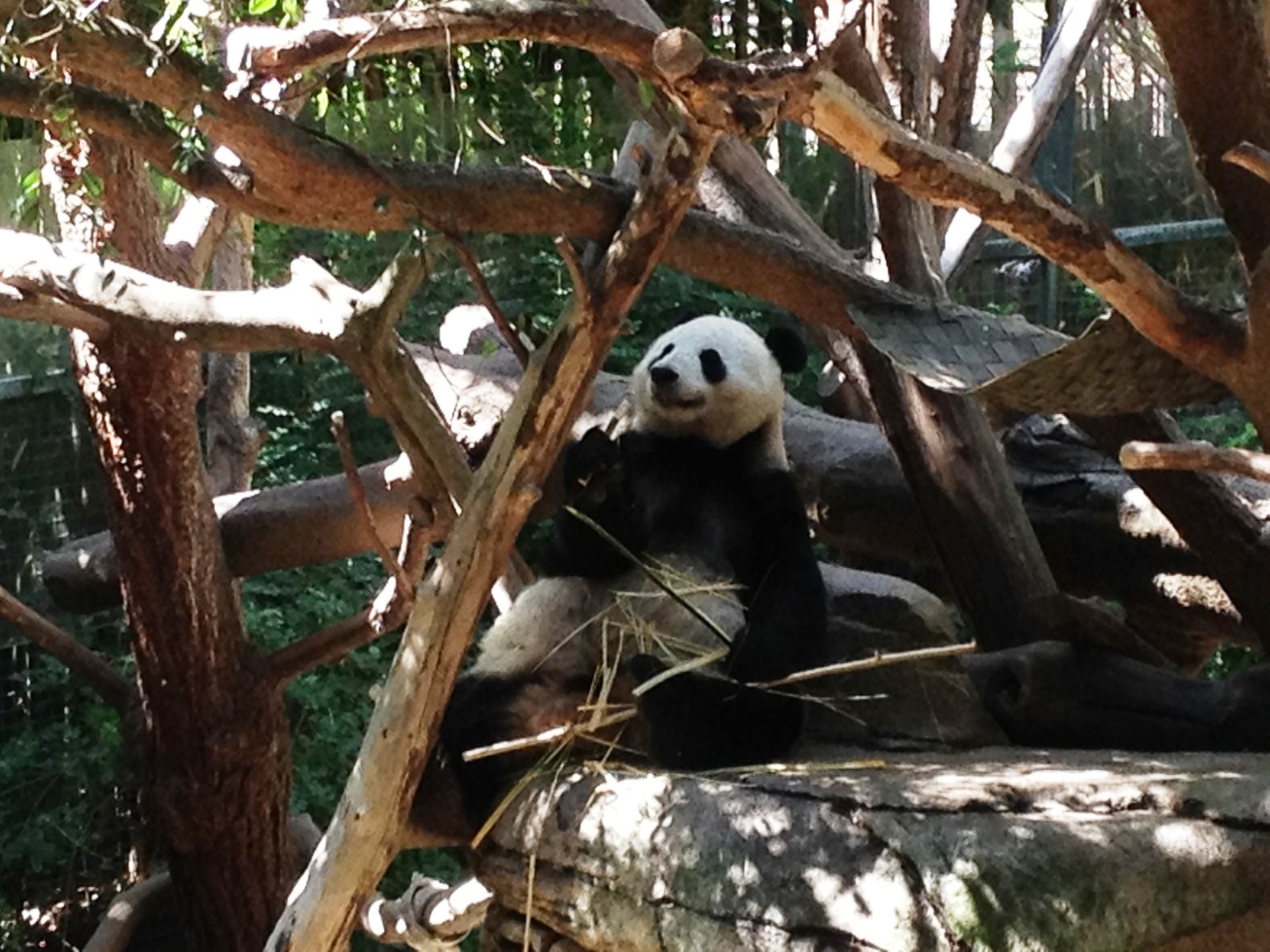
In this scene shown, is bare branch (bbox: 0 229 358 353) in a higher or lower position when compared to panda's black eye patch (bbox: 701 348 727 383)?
higher

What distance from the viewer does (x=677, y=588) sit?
3.13 m

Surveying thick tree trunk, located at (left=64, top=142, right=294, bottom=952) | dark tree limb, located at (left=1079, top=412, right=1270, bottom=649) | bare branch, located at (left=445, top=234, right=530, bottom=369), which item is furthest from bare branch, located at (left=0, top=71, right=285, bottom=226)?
dark tree limb, located at (left=1079, top=412, right=1270, bottom=649)

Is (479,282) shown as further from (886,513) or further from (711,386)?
(886,513)

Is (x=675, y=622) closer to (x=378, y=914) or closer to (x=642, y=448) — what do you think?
(x=642, y=448)

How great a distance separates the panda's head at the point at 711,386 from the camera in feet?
10.7

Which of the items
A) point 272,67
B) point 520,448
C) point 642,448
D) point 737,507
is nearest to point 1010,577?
point 737,507

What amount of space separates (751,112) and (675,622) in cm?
130

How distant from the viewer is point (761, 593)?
3.07 meters

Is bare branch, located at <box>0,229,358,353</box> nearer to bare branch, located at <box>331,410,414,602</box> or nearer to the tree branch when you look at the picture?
bare branch, located at <box>331,410,414,602</box>

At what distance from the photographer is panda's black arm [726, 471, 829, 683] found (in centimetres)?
291

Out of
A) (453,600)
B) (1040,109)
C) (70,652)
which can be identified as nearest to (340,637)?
(70,652)

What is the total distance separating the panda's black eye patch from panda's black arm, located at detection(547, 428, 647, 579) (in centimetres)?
27

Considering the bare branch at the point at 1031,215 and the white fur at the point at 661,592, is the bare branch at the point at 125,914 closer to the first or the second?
the white fur at the point at 661,592

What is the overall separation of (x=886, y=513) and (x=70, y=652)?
8.42ft
